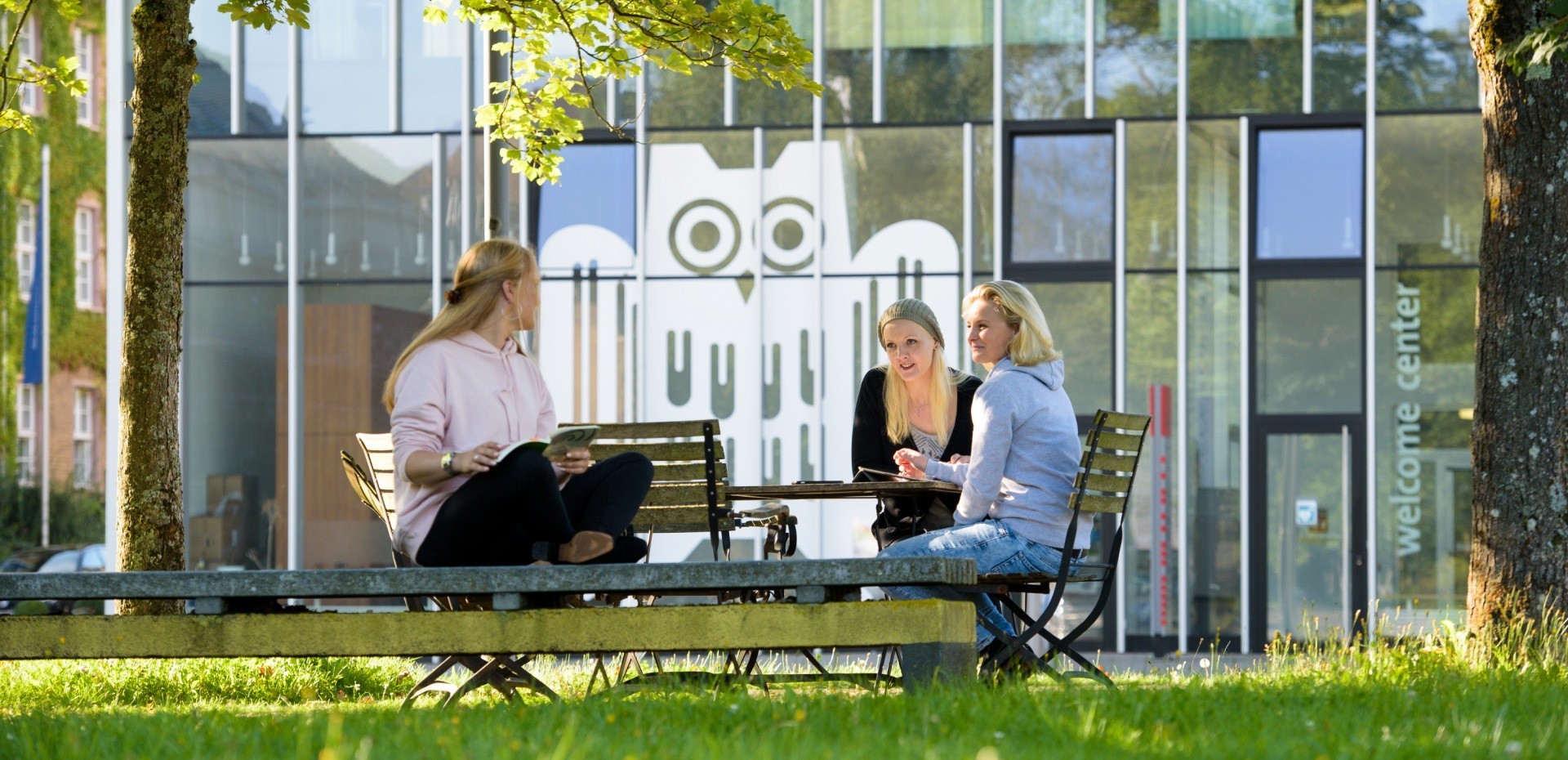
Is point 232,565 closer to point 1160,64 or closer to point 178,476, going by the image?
point 178,476

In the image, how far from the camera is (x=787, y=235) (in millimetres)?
16938

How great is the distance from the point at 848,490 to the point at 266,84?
41.4ft

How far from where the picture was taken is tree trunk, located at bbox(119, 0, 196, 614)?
8.12 meters

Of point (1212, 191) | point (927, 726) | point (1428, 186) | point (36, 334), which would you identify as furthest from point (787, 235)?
point (36, 334)

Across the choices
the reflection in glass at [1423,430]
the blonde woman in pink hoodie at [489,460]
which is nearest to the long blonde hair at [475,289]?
the blonde woman in pink hoodie at [489,460]

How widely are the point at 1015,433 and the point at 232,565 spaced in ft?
42.4

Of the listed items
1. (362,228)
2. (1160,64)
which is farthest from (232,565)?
(1160,64)

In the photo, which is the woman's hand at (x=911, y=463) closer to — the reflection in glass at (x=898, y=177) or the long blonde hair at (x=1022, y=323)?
the long blonde hair at (x=1022, y=323)

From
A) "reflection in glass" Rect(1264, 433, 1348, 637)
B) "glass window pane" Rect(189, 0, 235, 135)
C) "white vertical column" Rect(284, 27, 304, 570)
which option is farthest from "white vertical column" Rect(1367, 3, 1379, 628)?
"glass window pane" Rect(189, 0, 235, 135)

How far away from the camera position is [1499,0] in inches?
283

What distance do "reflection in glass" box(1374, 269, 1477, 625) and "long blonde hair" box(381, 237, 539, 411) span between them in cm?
1252

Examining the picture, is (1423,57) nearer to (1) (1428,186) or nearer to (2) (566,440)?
(1) (1428,186)

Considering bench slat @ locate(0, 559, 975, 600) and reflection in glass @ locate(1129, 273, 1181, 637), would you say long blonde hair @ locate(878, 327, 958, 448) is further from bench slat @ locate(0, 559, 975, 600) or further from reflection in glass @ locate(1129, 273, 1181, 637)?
reflection in glass @ locate(1129, 273, 1181, 637)

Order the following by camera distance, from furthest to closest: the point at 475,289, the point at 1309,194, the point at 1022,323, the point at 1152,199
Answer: the point at 1152,199
the point at 1309,194
the point at 1022,323
the point at 475,289
